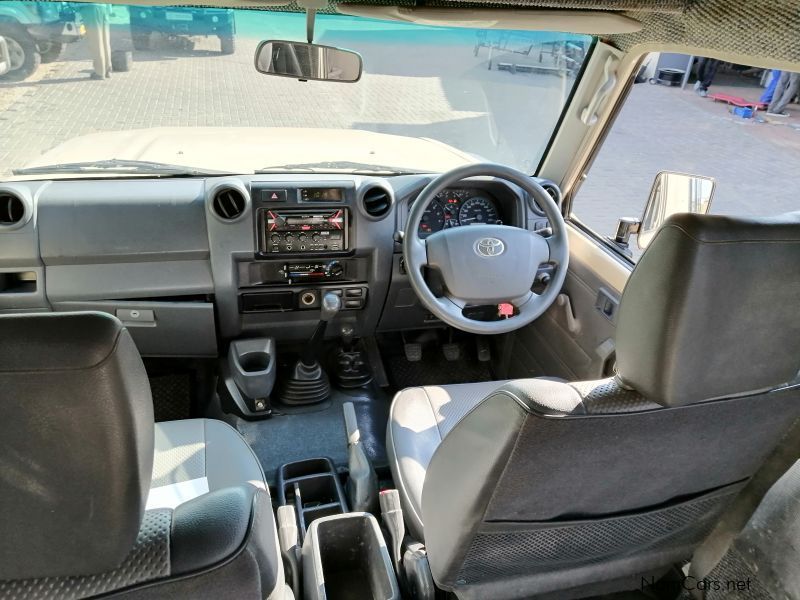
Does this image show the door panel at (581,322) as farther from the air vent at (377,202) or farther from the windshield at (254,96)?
the air vent at (377,202)

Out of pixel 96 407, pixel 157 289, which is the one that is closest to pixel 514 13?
pixel 96 407

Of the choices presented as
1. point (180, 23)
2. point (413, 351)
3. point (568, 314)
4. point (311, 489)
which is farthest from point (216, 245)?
point (568, 314)

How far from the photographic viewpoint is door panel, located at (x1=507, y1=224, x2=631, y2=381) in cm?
260

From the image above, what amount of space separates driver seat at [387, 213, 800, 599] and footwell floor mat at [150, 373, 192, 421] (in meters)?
1.92

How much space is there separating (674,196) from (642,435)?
153cm

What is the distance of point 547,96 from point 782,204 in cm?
143

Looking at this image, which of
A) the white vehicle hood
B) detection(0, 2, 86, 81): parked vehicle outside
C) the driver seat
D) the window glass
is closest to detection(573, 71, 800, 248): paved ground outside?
the window glass

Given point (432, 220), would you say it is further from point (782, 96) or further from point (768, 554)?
point (782, 96)

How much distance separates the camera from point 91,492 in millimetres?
821

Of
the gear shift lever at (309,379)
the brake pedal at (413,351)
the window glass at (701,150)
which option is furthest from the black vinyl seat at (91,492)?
the brake pedal at (413,351)

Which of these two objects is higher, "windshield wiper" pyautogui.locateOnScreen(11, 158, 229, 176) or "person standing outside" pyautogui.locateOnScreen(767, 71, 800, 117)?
"person standing outside" pyautogui.locateOnScreen(767, 71, 800, 117)

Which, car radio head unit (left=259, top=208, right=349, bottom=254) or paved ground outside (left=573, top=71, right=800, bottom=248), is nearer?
car radio head unit (left=259, top=208, right=349, bottom=254)

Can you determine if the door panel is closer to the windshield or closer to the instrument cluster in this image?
the instrument cluster

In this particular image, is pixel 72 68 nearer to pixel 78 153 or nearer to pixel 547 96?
pixel 78 153
